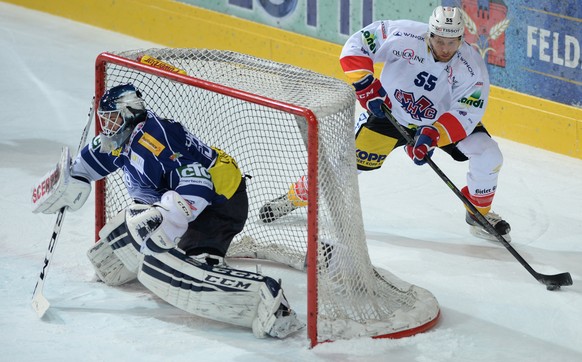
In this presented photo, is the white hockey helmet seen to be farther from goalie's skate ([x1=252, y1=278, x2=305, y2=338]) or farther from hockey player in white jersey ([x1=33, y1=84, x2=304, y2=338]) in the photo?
goalie's skate ([x1=252, y1=278, x2=305, y2=338])

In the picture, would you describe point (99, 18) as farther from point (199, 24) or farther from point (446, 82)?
point (446, 82)

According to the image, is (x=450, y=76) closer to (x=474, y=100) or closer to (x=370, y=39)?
(x=474, y=100)

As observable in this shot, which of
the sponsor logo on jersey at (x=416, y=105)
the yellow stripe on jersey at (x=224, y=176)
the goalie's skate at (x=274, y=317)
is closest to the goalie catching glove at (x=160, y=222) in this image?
the yellow stripe on jersey at (x=224, y=176)

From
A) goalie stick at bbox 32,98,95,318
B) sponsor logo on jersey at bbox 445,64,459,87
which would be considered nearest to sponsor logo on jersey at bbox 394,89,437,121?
sponsor logo on jersey at bbox 445,64,459,87

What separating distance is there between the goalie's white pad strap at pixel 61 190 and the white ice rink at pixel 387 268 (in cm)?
34

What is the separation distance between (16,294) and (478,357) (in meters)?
1.78

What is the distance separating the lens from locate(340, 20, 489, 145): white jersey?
5109 mm

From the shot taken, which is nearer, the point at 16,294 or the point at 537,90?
the point at 16,294

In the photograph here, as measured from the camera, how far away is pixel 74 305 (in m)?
4.59

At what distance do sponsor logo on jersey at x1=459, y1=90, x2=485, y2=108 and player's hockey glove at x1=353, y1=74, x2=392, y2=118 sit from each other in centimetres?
34

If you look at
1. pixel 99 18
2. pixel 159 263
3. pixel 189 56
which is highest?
pixel 189 56

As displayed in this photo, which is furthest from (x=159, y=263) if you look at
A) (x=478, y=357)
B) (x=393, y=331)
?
(x=478, y=357)

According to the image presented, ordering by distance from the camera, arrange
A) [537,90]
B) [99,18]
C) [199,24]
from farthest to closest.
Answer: [99,18]
[199,24]
[537,90]

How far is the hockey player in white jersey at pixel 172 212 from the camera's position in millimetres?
4270
